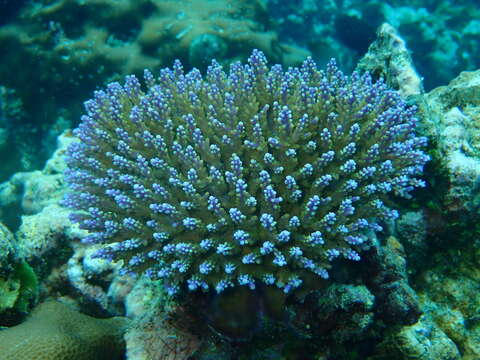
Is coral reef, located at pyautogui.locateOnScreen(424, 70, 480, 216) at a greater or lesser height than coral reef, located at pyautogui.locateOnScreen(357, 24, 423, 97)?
lesser

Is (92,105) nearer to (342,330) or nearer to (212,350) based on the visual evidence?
(212,350)

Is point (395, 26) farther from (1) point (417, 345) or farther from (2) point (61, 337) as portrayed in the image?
(2) point (61, 337)

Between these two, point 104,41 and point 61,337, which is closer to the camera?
point 61,337

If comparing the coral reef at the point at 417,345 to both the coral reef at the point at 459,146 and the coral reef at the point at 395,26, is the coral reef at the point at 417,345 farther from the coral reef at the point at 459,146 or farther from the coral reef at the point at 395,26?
the coral reef at the point at 395,26

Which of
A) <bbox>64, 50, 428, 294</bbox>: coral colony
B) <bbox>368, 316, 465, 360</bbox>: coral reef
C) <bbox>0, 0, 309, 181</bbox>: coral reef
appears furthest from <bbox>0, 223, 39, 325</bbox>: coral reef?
<bbox>0, 0, 309, 181</bbox>: coral reef

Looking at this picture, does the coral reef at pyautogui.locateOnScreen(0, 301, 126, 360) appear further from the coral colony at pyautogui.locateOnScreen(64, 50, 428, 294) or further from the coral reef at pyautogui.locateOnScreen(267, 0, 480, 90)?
the coral reef at pyautogui.locateOnScreen(267, 0, 480, 90)

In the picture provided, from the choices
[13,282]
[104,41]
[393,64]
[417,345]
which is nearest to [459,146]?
[393,64]
